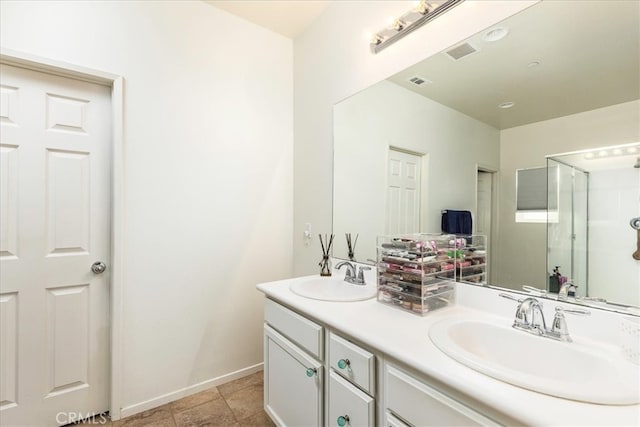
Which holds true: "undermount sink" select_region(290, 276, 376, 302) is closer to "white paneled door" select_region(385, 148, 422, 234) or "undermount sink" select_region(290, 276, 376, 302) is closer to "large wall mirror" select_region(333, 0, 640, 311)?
"large wall mirror" select_region(333, 0, 640, 311)

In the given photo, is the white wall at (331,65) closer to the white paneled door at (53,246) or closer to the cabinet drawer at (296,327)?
the cabinet drawer at (296,327)

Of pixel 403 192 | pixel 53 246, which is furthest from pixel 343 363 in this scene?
pixel 53 246

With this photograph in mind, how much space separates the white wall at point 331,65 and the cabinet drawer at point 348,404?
1054mm

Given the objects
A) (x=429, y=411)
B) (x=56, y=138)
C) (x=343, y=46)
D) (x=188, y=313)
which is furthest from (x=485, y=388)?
(x=56, y=138)

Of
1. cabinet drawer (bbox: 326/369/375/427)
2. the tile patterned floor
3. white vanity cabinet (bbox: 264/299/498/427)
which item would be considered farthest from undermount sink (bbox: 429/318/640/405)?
the tile patterned floor

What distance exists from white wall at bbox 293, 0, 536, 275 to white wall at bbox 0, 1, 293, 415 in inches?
6.0

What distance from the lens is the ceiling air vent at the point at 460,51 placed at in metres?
1.22

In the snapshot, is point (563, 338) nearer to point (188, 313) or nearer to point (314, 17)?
point (188, 313)

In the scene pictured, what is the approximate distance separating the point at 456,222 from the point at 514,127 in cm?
45

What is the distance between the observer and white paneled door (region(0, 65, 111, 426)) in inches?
58.7

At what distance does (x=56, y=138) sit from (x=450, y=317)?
217 centimetres

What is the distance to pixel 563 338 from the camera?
2.91 feet

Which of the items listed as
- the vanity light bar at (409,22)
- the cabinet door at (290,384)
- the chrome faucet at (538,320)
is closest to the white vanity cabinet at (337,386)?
the cabinet door at (290,384)

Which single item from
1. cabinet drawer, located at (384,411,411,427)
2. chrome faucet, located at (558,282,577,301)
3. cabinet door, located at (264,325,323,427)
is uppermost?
chrome faucet, located at (558,282,577,301)
